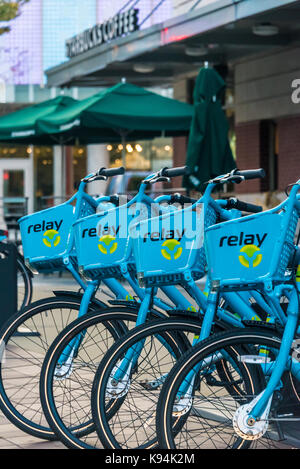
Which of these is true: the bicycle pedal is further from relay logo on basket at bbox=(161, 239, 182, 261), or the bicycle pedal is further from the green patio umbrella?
the green patio umbrella

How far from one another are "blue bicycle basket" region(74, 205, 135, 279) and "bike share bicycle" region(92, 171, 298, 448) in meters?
0.41

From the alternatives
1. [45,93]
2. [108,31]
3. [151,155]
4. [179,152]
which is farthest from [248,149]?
[45,93]

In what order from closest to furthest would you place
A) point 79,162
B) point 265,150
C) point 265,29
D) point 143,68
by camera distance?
1. point 265,29
2. point 265,150
3. point 143,68
4. point 79,162

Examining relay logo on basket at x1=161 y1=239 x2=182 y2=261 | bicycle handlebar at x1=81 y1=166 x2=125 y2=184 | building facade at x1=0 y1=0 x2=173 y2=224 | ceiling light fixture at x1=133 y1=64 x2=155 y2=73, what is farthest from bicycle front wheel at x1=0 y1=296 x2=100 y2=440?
building facade at x1=0 y1=0 x2=173 y2=224

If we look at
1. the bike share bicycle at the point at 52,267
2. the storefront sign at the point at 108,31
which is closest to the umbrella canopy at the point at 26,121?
the storefront sign at the point at 108,31

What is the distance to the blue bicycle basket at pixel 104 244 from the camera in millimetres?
5121

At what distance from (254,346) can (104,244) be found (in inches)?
45.1

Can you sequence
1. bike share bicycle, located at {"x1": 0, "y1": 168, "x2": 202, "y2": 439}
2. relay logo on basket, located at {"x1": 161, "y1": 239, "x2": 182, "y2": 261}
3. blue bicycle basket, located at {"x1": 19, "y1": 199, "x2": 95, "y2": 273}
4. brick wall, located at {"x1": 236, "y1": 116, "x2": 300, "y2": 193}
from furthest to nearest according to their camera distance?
brick wall, located at {"x1": 236, "y1": 116, "x2": 300, "y2": 193} < blue bicycle basket, located at {"x1": 19, "y1": 199, "x2": 95, "y2": 273} < bike share bicycle, located at {"x1": 0, "y1": 168, "x2": 202, "y2": 439} < relay logo on basket, located at {"x1": 161, "y1": 239, "x2": 182, "y2": 261}

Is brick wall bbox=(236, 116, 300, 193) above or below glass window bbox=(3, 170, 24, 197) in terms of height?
above

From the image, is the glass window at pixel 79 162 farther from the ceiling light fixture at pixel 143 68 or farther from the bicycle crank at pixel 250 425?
the bicycle crank at pixel 250 425

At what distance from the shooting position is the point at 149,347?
4961 mm

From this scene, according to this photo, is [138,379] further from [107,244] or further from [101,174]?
[101,174]

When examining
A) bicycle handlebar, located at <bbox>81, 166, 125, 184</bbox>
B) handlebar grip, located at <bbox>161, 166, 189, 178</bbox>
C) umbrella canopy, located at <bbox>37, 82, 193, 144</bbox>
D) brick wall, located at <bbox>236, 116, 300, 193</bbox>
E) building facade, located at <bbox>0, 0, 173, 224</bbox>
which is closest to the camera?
handlebar grip, located at <bbox>161, 166, 189, 178</bbox>

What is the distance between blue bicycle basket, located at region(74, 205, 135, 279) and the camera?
16.8 feet
